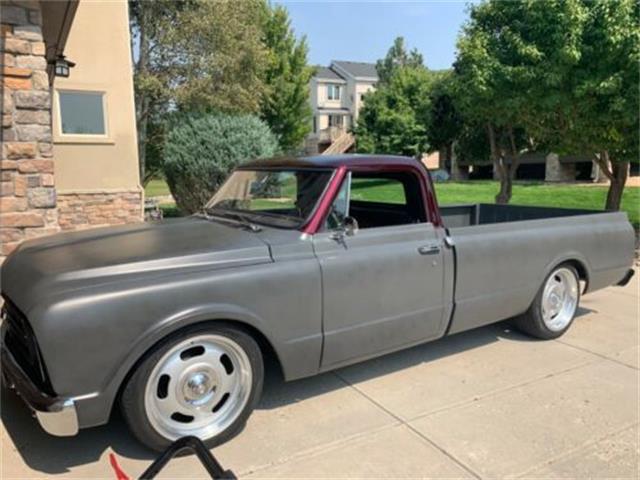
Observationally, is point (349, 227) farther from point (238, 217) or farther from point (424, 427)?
point (424, 427)

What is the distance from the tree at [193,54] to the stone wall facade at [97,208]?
19.5 feet

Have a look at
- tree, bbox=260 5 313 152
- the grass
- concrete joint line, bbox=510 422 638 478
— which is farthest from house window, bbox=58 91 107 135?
tree, bbox=260 5 313 152

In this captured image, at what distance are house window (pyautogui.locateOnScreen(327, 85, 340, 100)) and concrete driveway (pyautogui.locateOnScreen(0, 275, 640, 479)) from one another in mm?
49102

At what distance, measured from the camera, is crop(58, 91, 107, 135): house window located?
427 inches

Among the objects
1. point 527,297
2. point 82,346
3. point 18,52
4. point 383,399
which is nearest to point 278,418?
point 383,399

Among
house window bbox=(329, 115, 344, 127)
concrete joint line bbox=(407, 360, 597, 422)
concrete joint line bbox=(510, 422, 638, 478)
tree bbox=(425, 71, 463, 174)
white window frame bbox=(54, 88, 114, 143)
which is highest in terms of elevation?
house window bbox=(329, 115, 344, 127)

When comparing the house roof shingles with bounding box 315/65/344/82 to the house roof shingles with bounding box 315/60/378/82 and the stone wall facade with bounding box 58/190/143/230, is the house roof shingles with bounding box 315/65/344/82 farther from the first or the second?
the stone wall facade with bounding box 58/190/143/230

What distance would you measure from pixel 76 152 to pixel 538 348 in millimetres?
10075

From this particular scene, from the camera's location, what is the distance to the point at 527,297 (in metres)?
4.44

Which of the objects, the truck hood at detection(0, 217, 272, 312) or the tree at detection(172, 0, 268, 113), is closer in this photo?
the truck hood at detection(0, 217, 272, 312)

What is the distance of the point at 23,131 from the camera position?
17.3 ft

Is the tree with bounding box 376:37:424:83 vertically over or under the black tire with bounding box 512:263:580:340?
over

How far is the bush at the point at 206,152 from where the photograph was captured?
1230cm

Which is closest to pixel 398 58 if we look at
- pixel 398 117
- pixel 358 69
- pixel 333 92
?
pixel 358 69
